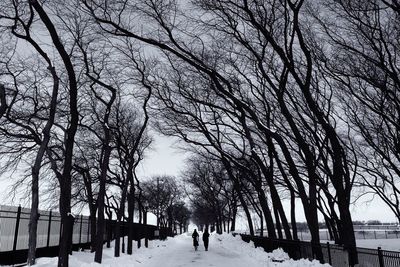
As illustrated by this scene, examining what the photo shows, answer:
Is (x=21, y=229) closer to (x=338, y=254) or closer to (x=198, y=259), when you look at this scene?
(x=198, y=259)

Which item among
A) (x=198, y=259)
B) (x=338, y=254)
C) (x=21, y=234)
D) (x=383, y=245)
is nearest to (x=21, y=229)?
(x=21, y=234)

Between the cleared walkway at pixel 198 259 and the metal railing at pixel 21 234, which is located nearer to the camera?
Result: the metal railing at pixel 21 234

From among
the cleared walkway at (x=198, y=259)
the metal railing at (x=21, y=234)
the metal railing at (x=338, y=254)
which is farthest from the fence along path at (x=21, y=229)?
the metal railing at (x=338, y=254)

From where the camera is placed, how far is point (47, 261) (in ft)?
50.4

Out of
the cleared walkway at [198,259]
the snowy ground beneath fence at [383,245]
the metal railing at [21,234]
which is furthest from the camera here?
the snowy ground beneath fence at [383,245]

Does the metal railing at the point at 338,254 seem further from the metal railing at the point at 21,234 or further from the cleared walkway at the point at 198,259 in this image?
the metal railing at the point at 21,234

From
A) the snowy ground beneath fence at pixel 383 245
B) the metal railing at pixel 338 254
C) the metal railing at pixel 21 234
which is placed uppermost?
the metal railing at pixel 21 234

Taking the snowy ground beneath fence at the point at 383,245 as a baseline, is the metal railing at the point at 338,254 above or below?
above

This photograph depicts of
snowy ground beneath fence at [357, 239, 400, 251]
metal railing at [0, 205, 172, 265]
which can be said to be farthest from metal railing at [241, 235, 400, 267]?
snowy ground beneath fence at [357, 239, 400, 251]

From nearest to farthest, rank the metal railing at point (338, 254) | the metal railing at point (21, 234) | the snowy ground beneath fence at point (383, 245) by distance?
the metal railing at point (338, 254) → the metal railing at point (21, 234) → the snowy ground beneath fence at point (383, 245)

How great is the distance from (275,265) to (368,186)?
1582 centimetres

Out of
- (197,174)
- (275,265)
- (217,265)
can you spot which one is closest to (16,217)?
(217,265)

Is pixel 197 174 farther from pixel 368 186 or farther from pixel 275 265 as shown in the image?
pixel 275 265

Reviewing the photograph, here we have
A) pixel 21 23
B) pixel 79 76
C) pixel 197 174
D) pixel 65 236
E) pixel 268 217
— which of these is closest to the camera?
pixel 65 236
